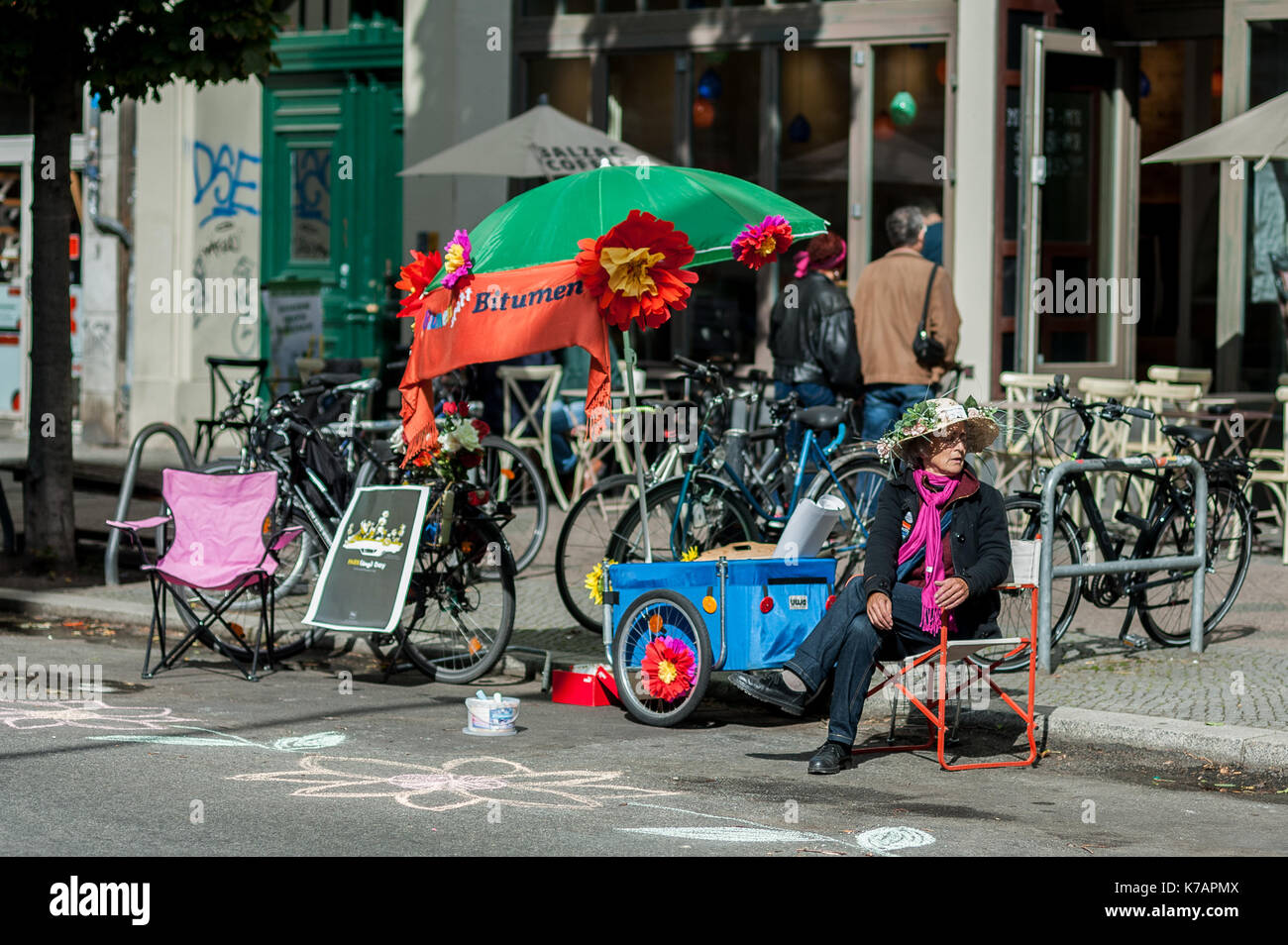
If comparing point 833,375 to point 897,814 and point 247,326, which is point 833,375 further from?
point 247,326

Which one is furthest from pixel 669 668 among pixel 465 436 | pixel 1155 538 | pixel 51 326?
pixel 51 326

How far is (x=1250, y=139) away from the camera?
11125mm

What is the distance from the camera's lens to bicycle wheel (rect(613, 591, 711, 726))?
759 cm

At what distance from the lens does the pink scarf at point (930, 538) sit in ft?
23.2

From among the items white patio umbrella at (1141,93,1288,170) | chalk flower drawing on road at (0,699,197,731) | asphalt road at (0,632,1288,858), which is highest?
white patio umbrella at (1141,93,1288,170)

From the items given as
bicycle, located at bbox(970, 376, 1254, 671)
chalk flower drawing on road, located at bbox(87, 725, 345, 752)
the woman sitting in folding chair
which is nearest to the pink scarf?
the woman sitting in folding chair

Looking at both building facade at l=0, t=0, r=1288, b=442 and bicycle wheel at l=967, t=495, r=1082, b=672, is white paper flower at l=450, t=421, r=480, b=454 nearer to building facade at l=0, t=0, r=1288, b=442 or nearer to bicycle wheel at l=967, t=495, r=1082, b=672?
bicycle wheel at l=967, t=495, r=1082, b=672

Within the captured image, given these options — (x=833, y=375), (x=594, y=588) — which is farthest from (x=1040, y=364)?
(x=594, y=588)

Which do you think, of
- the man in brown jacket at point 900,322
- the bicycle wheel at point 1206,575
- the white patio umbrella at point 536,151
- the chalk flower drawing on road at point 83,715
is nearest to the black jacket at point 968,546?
the bicycle wheel at point 1206,575

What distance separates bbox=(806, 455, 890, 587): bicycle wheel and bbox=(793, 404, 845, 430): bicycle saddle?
0.21 m

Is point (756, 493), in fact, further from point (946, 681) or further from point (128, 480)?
point (128, 480)

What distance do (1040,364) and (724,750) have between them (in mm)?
6942

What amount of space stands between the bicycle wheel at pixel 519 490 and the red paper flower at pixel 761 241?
141 inches
